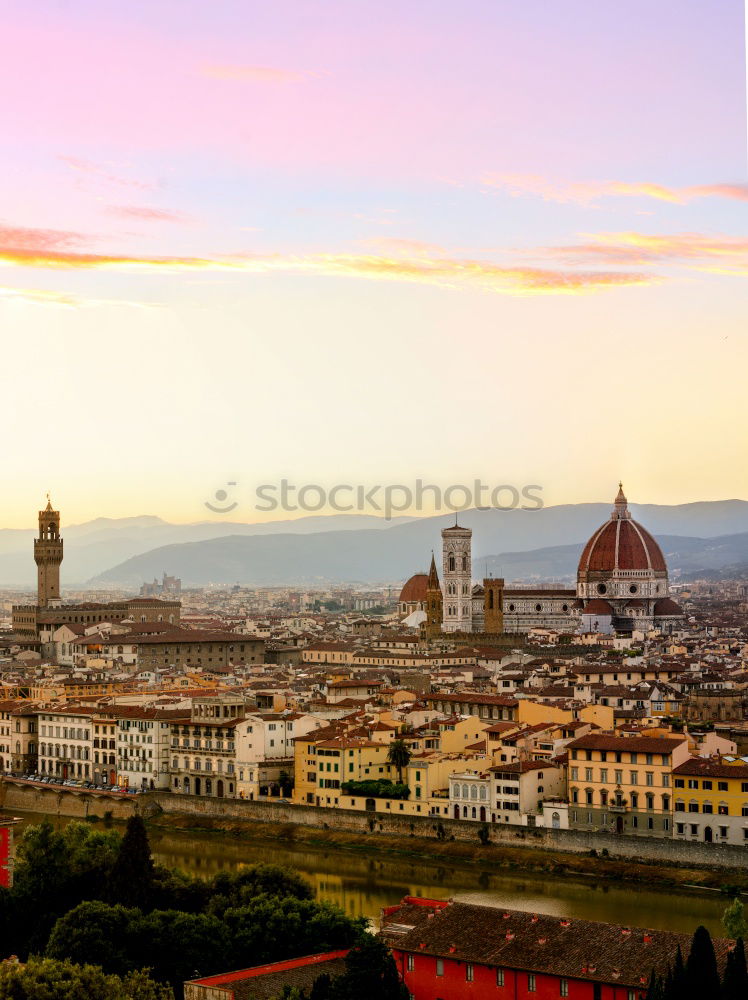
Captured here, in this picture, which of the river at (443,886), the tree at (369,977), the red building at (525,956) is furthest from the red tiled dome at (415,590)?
the tree at (369,977)

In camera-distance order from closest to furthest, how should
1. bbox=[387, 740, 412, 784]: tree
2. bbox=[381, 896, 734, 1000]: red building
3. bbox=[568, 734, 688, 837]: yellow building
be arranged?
1. bbox=[381, 896, 734, 1000]: red building
2. bbox=[568, 734, 688, 837]: yellow building
3. bbox=[387, 740, 412, 784]: tree

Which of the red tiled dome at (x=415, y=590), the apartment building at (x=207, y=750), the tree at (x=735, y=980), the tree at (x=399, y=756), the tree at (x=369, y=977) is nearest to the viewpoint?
the tree at (x=735, y=980)

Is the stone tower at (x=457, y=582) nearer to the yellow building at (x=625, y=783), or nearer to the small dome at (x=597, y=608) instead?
the small dome at (x=597, y=608)

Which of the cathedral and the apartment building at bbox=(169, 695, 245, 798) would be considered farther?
the cathedral

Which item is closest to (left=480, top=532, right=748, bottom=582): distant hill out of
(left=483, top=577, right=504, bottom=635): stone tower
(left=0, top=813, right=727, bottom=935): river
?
(left=483, top=577, right=504, bottom=635): stone tower

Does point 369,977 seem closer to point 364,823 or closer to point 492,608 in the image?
point 364,823

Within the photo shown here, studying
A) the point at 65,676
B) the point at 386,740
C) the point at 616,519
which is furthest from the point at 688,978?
the point at 616,519

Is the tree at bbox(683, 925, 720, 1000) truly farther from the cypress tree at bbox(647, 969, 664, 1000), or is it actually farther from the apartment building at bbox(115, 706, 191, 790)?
the apartment building at bbox(115, 706, 191, 790)

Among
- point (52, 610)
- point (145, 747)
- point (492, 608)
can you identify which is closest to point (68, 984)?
point (145, 747)
